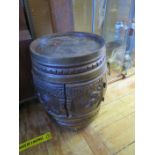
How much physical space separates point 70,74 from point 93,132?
0.57 metres

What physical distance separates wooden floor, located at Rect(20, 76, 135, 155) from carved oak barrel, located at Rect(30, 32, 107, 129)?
7.6 inches

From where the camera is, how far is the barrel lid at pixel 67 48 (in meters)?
0.70

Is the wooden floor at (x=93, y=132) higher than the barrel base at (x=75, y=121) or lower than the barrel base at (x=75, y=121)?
lower

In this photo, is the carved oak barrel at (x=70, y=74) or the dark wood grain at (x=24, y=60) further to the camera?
the dark wood grain at (x=24, y=60)

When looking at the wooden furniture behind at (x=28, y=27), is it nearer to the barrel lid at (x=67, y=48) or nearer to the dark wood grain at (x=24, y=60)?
the dark wood grain at (x=24, y=60)

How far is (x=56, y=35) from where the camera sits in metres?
1.02

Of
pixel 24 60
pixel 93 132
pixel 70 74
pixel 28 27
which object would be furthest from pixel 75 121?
pixel 28 27

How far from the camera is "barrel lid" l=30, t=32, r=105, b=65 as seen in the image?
70 cm

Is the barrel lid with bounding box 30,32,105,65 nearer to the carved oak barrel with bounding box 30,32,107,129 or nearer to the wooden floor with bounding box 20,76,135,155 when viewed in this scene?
the carved oak barrel with bounding box 30,32,107,129

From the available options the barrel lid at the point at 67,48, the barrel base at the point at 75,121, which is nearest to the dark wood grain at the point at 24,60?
the barrel lid at the point at 67,48

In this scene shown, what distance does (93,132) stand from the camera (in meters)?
1.08

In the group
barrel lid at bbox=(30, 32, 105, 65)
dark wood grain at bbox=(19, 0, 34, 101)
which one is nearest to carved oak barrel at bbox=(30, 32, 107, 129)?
barrel lid at bbox=(30, 32, 105, 65)

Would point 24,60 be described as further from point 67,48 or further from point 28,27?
point 67,48
